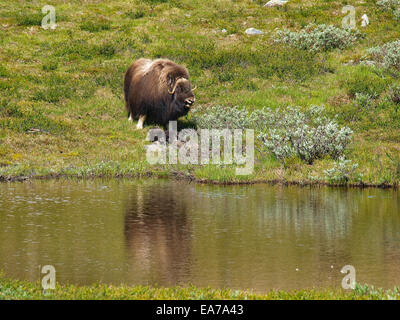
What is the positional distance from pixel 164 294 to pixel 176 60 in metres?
21.0

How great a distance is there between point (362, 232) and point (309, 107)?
11355 millimetres

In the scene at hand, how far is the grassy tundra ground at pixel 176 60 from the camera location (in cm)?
1798

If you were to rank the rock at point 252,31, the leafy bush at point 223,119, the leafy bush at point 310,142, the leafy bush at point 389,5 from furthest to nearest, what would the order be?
1. the leafy bush at point 389,5
2. the rock at point 252,31
3. the leafy bush at point 223,119
4. the leafy bush at point 310,142

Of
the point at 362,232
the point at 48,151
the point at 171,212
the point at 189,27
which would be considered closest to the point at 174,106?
the point at 48,151

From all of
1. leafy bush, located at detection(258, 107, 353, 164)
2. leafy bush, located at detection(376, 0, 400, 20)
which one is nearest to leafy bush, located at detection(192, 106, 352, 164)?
leafy bush, located at detection(258, 107, 353, 164)

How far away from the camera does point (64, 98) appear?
79.7 feet

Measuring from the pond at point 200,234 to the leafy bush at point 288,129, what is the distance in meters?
2.09

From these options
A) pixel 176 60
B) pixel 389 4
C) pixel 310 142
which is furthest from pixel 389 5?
pixel 310 142

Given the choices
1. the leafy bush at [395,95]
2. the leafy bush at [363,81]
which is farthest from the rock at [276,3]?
the leafy bush at [395,95]

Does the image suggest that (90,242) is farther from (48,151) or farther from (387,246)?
(48,151)

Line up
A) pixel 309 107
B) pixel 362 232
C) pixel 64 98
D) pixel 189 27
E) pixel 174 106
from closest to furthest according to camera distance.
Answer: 1. pixel 362 232
2. pixel 174 106
3. pixel 309 107
4. pixel 64 98
5. pixel 189 27

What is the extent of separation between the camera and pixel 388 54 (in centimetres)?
2566

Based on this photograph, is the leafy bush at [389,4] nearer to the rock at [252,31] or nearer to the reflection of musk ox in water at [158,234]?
the rock at [252,31]

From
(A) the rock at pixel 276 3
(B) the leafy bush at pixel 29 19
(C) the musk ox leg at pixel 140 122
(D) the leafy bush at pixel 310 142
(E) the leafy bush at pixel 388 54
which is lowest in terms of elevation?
(D) the leafy bush at pixel 310 142
